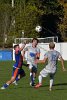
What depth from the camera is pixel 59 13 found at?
73.6 meters

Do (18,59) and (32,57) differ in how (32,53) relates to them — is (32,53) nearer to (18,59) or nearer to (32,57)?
(32,57)

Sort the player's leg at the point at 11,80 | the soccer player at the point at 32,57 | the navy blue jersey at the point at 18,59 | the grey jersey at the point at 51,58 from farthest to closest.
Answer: the soccer player at the point at 32,57
the navy blue jersey at the point at 18,59
the player's leg at the point at 11,80
the grey jersey at the point at 51,58

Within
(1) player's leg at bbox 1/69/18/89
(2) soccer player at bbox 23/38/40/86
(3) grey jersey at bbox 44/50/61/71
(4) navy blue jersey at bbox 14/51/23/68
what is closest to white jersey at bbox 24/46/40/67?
(2) soccer player at bbox 23/38/40/86

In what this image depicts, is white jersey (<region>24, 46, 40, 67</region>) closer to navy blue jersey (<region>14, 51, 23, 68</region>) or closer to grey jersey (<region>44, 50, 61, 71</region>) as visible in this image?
navy blue jersey (<region>14, 51, 23, 68</region>)

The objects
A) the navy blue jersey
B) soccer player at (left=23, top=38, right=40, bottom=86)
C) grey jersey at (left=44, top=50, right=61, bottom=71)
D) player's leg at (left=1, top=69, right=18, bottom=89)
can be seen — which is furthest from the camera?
soccer player at (left=23, top=38, right=40, bottom=86)

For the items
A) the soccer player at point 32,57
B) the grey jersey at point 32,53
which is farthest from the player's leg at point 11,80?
the grey jersey at point 32,53

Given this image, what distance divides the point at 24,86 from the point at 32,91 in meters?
1.95

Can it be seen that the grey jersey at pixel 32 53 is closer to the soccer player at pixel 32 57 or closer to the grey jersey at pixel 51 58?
the soccer player at pixel 32 57

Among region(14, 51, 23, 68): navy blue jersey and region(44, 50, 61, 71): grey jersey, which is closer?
region(44, 50, 61, 71): grey jersey

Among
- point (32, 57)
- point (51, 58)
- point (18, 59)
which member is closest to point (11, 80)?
point (18, 59)

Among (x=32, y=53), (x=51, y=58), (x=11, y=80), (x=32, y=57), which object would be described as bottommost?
(x=11, y=80)

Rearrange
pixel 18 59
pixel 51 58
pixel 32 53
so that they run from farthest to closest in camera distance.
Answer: pixel 32 53, pixel 18 59, pixel 51 58

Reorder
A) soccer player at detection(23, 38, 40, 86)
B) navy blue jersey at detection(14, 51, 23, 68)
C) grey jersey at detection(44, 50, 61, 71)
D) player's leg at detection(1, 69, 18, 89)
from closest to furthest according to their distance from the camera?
grey jersey at detection(44, 50, 61, 71) → player's leg at detection(1, 69, 18, 89) → navy blue jersey at detection(14, 51, 23, 68) → soccer player at detection(23, 38, 40, 86)

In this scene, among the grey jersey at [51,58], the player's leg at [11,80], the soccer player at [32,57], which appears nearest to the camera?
the grey jersey at [51,58]
